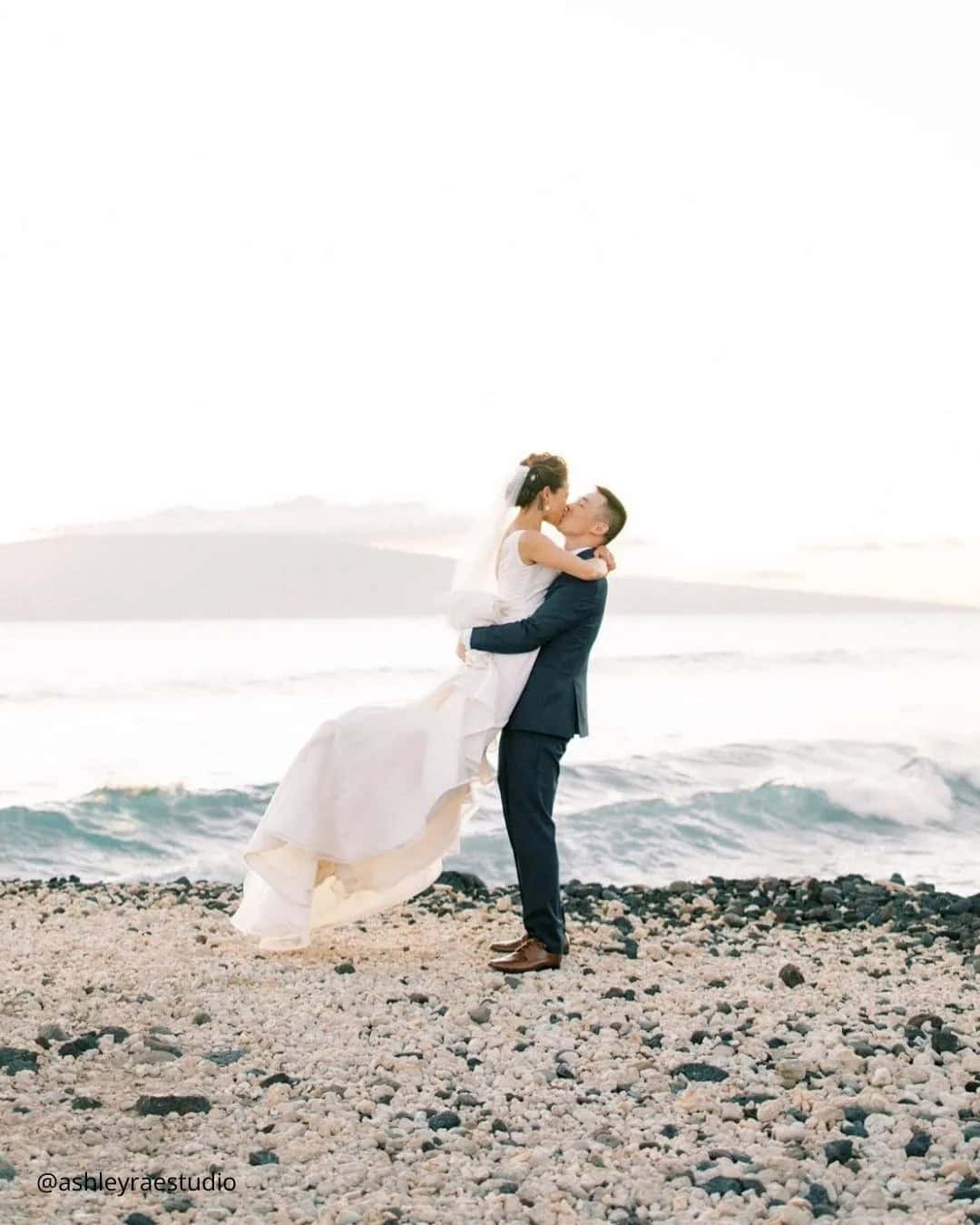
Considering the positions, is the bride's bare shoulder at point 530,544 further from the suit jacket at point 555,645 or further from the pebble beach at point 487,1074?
the pebble beach at point 487,1074

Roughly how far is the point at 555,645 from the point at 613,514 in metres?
0.72

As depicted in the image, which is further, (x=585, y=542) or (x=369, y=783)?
(x=369, y=783)

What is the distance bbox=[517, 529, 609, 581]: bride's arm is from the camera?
277 inches

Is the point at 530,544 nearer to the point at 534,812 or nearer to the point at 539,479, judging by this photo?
the point at 539,479

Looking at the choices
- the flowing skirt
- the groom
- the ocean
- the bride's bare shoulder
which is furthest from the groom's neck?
the ocean

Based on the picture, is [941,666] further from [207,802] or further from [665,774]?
[207,802]

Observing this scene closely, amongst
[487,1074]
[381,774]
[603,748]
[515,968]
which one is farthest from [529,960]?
[603,748]

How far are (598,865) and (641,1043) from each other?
315 inches

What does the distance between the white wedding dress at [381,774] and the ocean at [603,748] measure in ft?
18.7

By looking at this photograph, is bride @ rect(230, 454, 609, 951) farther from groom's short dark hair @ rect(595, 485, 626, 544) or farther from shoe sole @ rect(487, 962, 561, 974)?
shoe sole @ rect(487, 962, 561, 974)

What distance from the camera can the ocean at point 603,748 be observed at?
14844 millimetres

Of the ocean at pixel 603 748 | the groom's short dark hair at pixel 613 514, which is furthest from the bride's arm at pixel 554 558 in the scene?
the ocean at pixel 603 748

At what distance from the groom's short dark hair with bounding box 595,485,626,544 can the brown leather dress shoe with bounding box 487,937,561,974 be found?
6.98 ft

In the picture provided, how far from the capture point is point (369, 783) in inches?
→ 289
